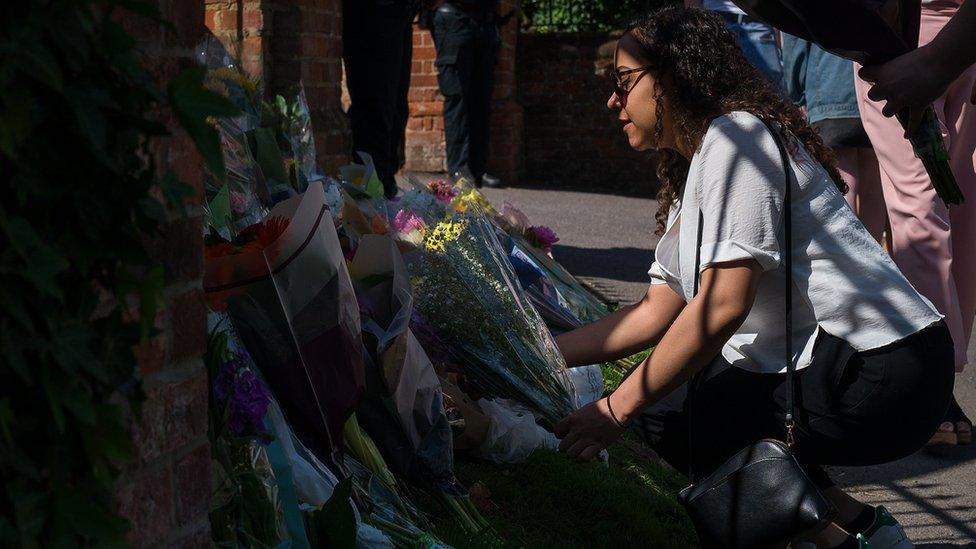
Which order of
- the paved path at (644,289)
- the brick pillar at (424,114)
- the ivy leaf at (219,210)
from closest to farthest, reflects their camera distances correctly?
the ivy leaf at (219,210) < the paved path at (644,289) < the brick pillar at (424,114)

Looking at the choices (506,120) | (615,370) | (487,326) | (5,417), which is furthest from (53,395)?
(506,120)

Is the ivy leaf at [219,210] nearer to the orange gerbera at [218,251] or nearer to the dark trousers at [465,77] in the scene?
the orange gerbera at [218,251]

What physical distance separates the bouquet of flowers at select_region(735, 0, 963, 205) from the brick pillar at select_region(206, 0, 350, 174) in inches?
97.4

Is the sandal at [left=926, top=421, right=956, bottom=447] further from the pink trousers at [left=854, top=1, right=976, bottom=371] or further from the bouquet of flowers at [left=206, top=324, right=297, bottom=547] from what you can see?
the bouquet of flowers at [left=206, top=324, right=297, bottom=547]

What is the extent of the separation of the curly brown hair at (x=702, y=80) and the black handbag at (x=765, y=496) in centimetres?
13

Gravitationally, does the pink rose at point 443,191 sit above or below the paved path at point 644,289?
above

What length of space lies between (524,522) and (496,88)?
27.0ft

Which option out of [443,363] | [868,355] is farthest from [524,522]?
[868,355]

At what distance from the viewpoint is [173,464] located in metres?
1.61

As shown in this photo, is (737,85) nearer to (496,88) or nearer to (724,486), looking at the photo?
(724,486)

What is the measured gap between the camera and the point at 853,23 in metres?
2.71

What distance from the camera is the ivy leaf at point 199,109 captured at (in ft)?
4.17

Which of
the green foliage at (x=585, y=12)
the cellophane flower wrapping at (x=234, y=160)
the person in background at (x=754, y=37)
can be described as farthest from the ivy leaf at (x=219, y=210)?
the green foliage at (x=585, y=12)

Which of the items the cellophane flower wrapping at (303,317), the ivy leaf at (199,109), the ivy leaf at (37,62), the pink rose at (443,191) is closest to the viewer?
the ivy leaf at (37,62)
